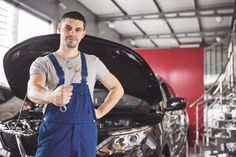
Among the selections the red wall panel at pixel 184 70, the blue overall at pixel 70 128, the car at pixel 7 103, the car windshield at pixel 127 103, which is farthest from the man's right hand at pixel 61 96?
the red wall panel at pixel 184 70

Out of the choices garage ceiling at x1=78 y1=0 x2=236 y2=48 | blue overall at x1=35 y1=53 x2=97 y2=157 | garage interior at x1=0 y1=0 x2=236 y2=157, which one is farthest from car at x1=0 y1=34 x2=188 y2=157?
garage ceiling at x1=78 y1=0 x2=236 y2=48

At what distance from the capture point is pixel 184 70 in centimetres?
1223

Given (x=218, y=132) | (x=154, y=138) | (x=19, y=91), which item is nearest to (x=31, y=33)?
(x=218, y=132)

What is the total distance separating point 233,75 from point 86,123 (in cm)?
738

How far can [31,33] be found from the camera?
8453 mm

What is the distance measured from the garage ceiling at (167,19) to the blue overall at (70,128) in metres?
8.31

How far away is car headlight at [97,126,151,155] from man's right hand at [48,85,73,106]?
773mm

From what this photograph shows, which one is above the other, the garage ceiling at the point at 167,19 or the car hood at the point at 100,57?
the garage ceiling at the point at 167,19

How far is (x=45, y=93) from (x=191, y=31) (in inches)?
474

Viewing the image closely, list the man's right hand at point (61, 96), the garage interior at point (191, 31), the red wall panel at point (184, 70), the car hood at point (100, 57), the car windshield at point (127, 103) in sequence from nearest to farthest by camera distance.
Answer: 1. the man's right hand at point (61, 96)
2. the car hood at point (100, 57)
3. the car windshield at point (127, 103)
4. the garage interior at point (191, 31)
5. the red wall panel at point (184, 70)

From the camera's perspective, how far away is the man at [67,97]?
176cm

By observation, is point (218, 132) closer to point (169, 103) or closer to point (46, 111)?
point (169, 103)

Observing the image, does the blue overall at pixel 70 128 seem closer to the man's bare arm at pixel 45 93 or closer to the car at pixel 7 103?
the man's bare arm at pixel 45 93

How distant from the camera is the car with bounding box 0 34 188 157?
7.78 feet
